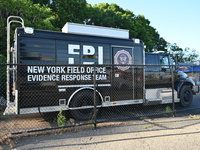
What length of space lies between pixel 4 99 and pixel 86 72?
3.05m


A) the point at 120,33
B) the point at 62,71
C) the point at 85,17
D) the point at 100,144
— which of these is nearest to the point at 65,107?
the point at 62,71

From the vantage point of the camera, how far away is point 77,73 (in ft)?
18.8

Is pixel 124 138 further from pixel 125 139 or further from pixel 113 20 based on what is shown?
pixel 113 20

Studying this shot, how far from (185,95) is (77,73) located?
5.48 metres

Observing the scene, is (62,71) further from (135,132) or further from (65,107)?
(135,132)

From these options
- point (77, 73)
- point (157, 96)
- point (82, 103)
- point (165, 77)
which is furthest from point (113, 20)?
point (82, 103)

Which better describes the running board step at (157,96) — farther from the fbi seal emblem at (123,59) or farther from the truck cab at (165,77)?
the fbi seal emblem at (123,59)

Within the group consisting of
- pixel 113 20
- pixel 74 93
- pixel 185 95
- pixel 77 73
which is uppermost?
pixel 113 20

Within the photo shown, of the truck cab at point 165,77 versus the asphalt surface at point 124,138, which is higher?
the truck cab at point 165,77

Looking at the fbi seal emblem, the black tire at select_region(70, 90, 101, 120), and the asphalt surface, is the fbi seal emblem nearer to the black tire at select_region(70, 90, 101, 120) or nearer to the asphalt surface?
the black tire at select_region(70, 90, 101, 120)

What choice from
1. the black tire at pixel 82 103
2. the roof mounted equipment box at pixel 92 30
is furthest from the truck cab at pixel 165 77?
the black tire at pixel 82 103

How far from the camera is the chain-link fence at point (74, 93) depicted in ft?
16.7

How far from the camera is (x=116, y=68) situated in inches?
252

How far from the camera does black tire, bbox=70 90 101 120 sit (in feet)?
19.1
